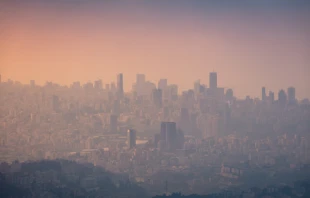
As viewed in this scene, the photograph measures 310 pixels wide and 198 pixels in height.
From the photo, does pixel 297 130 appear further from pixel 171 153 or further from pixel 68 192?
pixel 68 192

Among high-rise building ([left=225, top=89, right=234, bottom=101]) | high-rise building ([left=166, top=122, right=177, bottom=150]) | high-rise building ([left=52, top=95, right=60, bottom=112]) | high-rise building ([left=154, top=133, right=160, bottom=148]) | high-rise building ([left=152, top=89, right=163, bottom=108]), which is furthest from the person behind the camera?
high-rise building ([left=152, top=89, right=163, bottom=108])

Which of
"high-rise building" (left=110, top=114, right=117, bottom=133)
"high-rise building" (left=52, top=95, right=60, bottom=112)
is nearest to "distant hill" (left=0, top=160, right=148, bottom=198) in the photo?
"high-rise building" (left=110, top=114, right=117, bottom=133)

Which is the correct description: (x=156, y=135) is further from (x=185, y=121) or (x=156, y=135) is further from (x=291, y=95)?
(x=291, y=95)

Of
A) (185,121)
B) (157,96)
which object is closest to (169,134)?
(185,121)

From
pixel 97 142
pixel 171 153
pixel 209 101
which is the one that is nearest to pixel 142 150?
pixel 171 153

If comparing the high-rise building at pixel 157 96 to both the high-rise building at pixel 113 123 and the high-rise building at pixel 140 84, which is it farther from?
the high-rise building at pixel 113 123

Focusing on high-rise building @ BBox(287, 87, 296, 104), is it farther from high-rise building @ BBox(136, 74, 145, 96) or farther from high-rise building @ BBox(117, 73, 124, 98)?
high-rise building @ BBox(117, 73, 124, 98)
